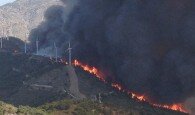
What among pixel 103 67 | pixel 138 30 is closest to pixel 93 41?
pixel 103 67

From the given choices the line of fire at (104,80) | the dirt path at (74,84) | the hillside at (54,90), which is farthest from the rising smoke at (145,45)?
the dirt path at (74,84)

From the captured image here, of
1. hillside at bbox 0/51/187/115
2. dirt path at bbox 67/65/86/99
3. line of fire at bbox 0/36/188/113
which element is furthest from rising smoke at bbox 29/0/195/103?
dirt path at bbox 67/65/86/99

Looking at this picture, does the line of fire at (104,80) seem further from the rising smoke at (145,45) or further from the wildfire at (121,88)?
the rising smoke at (145,45)

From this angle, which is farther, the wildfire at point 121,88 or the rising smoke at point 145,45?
the rising smoke at point 145,45

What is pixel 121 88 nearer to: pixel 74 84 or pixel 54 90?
pixel 74 84

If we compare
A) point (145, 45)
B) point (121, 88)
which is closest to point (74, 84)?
point (121, 88)
